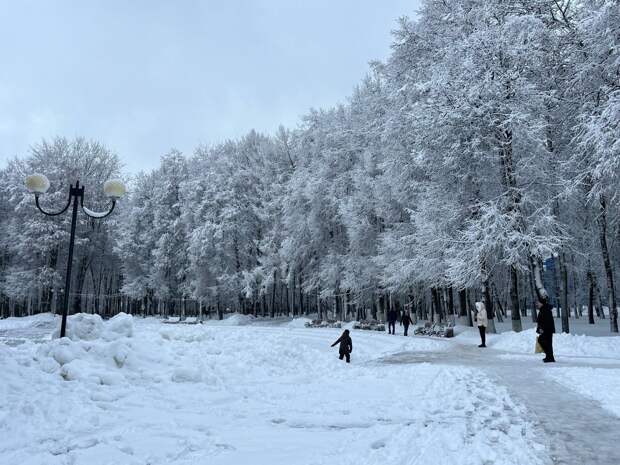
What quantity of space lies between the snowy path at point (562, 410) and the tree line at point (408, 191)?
6116mm

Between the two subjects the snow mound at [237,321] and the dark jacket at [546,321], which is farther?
the snow mound at [237,321]

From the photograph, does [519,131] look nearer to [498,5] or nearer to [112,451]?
[498,5]

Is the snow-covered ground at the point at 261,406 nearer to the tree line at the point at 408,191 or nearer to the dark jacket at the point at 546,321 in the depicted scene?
the dark jacket at the point at 546,321

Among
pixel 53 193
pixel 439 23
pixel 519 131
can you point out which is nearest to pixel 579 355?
pixel 519 131

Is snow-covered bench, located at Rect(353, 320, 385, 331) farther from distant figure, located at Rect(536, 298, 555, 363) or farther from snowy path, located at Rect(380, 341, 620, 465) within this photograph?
distant figure, located at Rect(536, 298, 555, 363)

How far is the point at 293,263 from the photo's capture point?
116 ft

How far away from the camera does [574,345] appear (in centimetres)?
1418

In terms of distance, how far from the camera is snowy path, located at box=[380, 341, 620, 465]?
4.41 meters

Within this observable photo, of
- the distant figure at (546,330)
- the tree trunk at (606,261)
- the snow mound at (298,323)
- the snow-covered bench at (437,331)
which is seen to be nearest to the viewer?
the distant figure at (546,330)

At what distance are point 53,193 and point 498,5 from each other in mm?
38996

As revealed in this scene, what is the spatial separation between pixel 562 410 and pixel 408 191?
19264 millimetres

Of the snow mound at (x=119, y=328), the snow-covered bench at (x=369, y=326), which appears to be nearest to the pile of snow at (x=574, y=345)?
the snow-covered bench at (x=369, y=326)

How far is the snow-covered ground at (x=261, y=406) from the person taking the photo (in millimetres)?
4441

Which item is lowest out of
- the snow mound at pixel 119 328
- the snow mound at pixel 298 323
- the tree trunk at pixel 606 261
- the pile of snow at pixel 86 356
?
the snow mound at pixel 298 323
